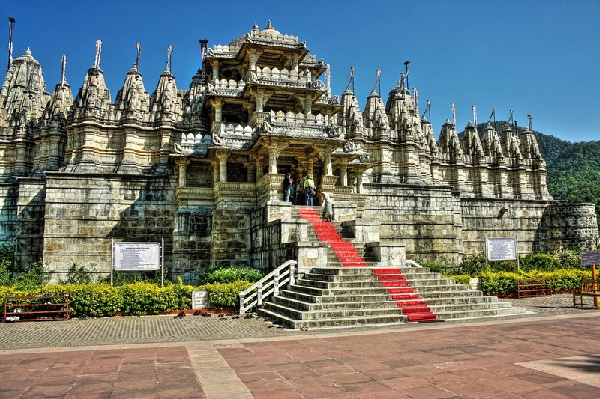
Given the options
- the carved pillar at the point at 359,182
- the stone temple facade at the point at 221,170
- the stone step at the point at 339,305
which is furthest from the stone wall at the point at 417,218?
the stone step at the point at 339,305

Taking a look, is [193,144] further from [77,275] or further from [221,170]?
[77,275]

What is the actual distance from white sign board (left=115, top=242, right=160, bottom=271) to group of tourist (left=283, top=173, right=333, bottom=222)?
6598 mm

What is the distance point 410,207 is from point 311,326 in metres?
18.3

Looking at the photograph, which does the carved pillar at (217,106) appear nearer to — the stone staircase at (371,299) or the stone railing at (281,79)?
the stone railing at (281,79)

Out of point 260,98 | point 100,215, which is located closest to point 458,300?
point 260,98

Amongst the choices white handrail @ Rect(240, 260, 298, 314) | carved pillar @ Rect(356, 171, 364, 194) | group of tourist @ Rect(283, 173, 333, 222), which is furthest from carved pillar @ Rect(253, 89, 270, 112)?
white handrail @ Rect(240, 260, 298, 314)

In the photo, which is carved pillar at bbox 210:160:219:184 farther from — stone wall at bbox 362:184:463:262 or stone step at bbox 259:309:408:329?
stone step at bbox 259:309:408:329

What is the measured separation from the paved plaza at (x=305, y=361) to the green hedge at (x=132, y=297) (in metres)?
2.01

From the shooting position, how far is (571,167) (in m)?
87.4

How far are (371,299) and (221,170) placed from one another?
11788 millimetres

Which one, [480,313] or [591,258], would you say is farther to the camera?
[591,258]

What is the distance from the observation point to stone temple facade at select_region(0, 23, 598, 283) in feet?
72.2

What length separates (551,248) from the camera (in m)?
35.2

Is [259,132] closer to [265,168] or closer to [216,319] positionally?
[265,168]
